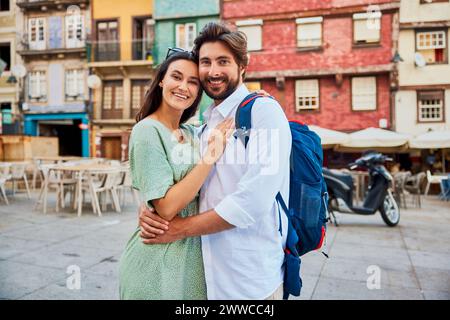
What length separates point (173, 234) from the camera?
45.7 inches

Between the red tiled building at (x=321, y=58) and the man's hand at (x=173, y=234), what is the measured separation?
483 inches

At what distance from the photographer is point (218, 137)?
1154 mm

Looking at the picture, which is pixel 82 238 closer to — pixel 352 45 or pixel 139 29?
pixel 352 45

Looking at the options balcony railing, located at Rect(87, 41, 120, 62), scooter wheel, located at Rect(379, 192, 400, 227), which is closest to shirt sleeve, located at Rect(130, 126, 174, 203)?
scooter wheel, located at Rect(379, 192, 400, 227)

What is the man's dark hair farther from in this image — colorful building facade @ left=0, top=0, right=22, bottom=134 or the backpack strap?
colorful building facade @ left=0, top=0, right=22, bottom=134

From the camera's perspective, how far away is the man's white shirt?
3.56 feet

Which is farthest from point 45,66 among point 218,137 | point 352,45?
point 218,137

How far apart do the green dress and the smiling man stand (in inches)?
2.1

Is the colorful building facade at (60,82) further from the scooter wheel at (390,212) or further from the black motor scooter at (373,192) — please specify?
the scooter wheel at (390,212)

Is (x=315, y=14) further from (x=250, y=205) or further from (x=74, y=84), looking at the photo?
(x=250, y=205)

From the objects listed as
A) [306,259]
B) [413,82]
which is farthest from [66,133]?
[306,259]

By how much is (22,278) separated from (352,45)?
13.4m

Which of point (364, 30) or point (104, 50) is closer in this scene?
point (364, 30)

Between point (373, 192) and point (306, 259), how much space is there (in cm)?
262
